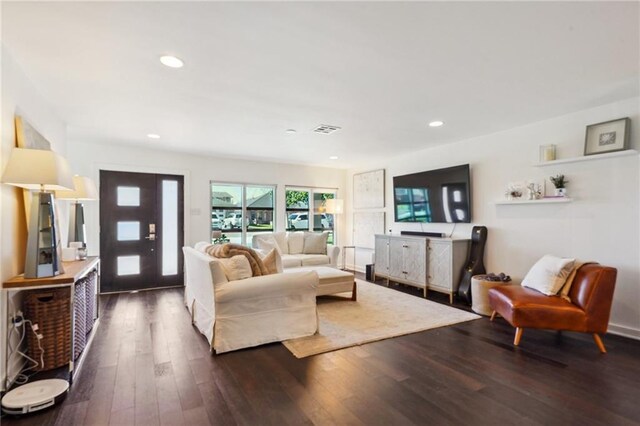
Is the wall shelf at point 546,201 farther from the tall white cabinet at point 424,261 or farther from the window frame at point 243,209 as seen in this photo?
the window frame at point 243,209

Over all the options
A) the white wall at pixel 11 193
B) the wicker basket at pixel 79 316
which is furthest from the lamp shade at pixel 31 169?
the wicker basket at pixel 79 316

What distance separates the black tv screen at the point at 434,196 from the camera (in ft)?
15.8

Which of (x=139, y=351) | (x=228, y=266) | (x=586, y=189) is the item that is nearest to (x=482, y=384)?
(x=228, y=266)

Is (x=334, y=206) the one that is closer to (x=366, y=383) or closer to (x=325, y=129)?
(x=325, y=129)

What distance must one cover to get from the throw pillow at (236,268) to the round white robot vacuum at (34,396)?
1346mm

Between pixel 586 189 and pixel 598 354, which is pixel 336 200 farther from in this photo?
pixel 598 354

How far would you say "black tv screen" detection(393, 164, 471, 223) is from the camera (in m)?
4.81

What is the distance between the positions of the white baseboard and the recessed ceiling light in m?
4.93

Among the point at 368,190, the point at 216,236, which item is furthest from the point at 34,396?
the point at 368,190

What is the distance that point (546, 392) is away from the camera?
220 centimetres

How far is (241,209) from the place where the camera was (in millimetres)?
6504

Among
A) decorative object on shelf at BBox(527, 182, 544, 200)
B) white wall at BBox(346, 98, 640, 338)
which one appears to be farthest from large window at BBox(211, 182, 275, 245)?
decorative object on shelf at BBox(527, 182, 544, 200)

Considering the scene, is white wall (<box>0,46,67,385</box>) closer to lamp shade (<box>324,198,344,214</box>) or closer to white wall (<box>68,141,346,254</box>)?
white wall (<box>68,141,346,254</box>)

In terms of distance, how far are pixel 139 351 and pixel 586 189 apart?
16.3ft
